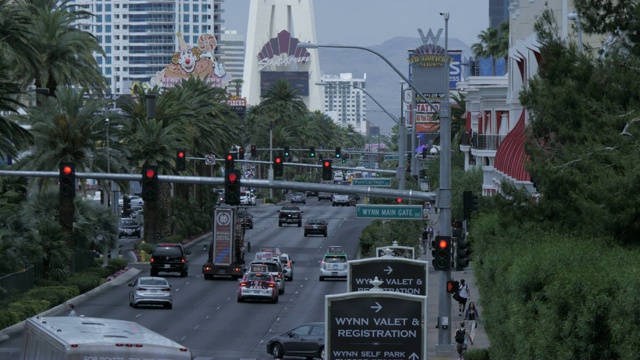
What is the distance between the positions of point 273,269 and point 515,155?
15154 millimetres

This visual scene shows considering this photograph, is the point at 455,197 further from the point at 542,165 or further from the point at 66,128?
the point at 542,165

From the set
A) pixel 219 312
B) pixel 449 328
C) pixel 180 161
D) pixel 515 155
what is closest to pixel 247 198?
pixel 180 161

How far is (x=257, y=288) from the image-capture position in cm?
5875

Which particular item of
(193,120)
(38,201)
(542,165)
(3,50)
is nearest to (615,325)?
(542,165)

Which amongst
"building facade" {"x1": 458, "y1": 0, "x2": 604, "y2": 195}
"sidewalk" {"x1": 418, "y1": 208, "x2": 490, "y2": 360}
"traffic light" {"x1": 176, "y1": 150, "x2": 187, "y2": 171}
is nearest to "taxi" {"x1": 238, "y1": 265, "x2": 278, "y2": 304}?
"traffic light" {"x1": 176, "y1": 150, "x2": 187, "y2": 171}

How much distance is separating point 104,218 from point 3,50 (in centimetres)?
1590

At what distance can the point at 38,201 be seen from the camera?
65.9 metres

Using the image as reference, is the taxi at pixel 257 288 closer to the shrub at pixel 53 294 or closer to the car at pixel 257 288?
the car at pixel 257 288

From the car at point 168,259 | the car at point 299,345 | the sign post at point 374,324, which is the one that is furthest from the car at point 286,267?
the sign post at point 374,324

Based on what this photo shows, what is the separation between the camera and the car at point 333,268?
70.7 metres

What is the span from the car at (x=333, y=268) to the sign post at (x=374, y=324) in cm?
4618

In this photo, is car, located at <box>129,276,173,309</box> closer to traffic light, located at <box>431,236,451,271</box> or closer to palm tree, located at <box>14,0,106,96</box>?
palm tree, located at <box>14,0,106,96</box>

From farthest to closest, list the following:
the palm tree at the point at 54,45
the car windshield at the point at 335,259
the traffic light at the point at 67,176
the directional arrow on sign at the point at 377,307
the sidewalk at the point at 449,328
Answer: the car windshield at the point at 335,259, the palm tree at the point at 54,45, the traffic light at the point at 67,176, the sidewalk at the point at 449,328, the directional arrow on sign at the point at 377,307

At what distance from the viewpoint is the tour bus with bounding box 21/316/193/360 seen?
2181cm
